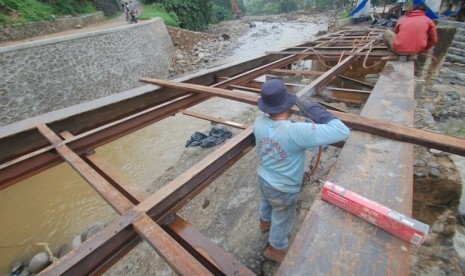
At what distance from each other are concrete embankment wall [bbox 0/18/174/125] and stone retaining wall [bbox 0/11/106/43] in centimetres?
386

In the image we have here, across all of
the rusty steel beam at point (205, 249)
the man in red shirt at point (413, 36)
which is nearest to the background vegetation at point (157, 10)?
the man in red shirt at point (413, 36)

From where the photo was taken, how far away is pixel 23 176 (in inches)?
83.0

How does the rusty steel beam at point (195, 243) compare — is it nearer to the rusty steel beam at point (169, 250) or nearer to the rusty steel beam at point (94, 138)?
the rusty steel beam at point (169, 250)

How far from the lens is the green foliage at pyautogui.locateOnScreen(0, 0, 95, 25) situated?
38.3ft

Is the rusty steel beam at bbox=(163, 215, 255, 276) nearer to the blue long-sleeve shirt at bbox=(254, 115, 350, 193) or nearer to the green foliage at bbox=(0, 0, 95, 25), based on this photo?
the blue long-sleeve shirt at bbox=(254, 115, 350, 193)

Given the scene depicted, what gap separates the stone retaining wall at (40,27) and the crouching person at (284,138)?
571 inches

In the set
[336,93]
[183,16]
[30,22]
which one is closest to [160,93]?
[336,93]

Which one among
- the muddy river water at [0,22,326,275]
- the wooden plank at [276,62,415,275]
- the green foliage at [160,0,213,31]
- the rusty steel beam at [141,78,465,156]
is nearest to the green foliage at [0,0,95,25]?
the green foliage at [160,0,213,31]

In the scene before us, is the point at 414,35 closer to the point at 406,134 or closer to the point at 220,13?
the point at 406,134

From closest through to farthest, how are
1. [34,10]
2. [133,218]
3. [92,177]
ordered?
[133,218]
[92,177]
[34,10]

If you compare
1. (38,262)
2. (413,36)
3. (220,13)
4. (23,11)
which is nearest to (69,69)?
(23,11)

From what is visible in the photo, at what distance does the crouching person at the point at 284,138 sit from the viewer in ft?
6.42

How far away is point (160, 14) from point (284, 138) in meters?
22.9

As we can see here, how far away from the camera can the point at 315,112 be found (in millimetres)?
2125
